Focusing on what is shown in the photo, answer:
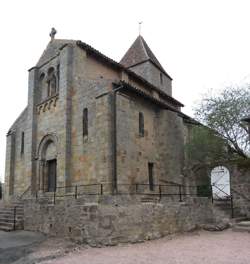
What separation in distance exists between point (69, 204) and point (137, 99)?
906 cm

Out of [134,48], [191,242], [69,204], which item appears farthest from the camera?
[134,48]

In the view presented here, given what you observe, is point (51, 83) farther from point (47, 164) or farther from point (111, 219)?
point (111, 219)

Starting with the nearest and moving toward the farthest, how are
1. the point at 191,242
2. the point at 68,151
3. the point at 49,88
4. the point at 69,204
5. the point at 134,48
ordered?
the point at 191,242 < the point at 69,204 < the point at 68,151 < the point at 49,88 < the point at 134,48

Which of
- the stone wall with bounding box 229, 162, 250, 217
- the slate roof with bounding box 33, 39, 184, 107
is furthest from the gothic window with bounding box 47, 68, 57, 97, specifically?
the stone wall with bounding box 229, 162, 250, 217

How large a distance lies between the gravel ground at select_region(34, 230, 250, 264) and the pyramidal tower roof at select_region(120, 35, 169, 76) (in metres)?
21.2

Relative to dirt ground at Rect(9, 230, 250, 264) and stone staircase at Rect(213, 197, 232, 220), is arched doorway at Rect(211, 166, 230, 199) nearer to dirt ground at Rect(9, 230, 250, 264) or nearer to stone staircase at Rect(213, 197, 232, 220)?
stone staircase at Rect(213, 197, 232, 220)

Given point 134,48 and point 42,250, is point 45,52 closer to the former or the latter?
point 134,48

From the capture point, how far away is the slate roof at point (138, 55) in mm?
30375

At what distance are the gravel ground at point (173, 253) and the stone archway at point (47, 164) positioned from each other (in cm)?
977

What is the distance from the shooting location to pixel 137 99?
1969 centimetres

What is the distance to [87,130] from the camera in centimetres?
1789

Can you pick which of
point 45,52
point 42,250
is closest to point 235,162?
point 42,250

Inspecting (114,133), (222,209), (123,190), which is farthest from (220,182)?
(114,133)

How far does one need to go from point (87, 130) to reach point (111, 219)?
746cm
